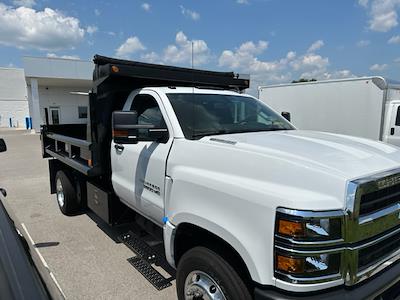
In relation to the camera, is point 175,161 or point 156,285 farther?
point 156,285

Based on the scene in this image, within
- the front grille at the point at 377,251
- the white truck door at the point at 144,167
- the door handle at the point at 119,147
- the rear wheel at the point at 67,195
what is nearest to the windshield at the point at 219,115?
the white truck door at the point at 144,167

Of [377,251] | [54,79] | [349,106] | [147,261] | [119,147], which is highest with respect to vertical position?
[54,79]

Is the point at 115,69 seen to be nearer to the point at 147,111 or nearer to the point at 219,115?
the point at 147,111

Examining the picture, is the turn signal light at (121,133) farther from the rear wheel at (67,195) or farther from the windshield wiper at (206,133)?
the rear wheel at (67,195)

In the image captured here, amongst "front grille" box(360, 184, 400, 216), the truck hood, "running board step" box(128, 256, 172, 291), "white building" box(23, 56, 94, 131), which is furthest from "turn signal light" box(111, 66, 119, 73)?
"white building" box(23, 56, 94, 131)

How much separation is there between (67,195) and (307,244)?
4.66 metres

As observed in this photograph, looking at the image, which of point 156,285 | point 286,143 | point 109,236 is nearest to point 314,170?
point 286,143

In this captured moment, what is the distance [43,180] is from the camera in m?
8.72

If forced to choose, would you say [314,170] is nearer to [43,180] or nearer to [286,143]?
[286,143]

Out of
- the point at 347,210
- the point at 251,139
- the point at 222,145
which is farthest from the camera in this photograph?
the point at 251,139

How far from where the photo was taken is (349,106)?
9125 millimetres

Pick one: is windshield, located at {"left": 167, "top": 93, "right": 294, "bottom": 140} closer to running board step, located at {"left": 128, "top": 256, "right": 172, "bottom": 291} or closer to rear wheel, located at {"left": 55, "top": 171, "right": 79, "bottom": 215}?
running board step, located at {"left": 128, "top": 256, "right": 172, "bottom": 291}

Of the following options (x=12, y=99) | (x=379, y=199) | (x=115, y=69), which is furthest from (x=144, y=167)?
(x=12, y=99)

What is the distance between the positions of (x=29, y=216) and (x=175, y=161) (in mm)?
4231
